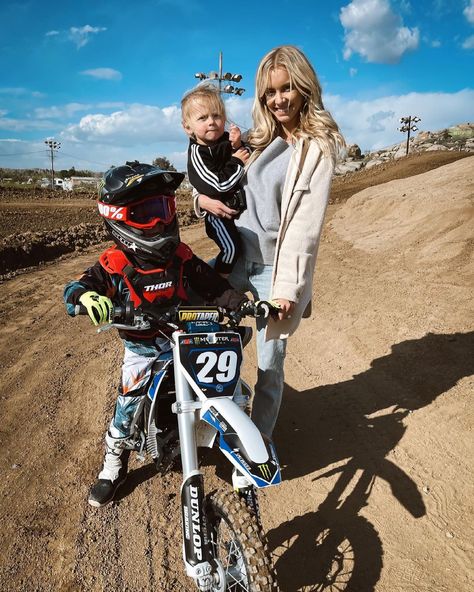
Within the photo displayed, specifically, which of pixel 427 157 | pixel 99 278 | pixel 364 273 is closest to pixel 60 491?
pixel 99 278

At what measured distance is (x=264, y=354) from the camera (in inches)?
126

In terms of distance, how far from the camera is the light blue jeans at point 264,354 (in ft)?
10.5

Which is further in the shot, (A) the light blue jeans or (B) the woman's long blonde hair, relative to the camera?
(A) the light blue jeans

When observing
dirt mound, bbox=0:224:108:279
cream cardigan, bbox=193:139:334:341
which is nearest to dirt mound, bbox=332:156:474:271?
cream cardigan, bbox=193:139:334:341

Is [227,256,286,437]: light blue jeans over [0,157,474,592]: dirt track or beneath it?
over

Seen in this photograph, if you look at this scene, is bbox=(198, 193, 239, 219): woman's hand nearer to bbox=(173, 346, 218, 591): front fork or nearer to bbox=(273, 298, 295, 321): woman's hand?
bbox=(273, 298, 295, 321): woman's hand

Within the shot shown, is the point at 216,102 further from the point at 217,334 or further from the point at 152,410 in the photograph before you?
the point at 152,410

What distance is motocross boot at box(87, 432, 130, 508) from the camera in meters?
3.33

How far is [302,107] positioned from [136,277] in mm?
1509

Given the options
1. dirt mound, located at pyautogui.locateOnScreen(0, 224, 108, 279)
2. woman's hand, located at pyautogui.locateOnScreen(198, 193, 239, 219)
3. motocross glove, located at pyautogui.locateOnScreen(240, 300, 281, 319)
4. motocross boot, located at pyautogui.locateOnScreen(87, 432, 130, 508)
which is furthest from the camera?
dirt mound, located at pyautogui.locateOnScreen(0, 224, 108, 279)

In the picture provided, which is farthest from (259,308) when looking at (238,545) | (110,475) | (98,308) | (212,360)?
(110,475)

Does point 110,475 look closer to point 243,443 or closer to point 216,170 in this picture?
point 243,443

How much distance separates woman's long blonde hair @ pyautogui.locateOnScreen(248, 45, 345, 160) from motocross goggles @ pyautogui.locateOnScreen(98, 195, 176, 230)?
2.34 ft

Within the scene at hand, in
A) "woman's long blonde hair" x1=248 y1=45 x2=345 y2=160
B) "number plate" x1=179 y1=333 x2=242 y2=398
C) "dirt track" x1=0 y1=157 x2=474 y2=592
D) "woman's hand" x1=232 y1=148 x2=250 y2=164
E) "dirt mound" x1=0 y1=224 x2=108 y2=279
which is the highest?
"woman's long blonde hair" x1=248 y1=45 x2=345 y2=160
